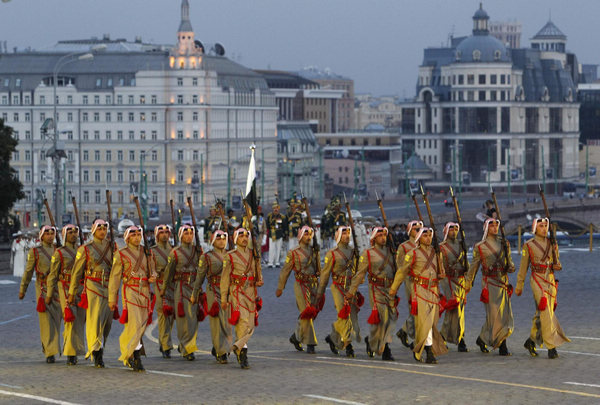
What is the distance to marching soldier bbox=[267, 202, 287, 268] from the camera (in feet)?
147

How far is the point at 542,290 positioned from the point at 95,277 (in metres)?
5.86

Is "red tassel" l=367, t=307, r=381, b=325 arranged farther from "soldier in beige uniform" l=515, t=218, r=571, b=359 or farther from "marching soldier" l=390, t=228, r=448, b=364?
"soldier in beige uniform" l=515, t=218, r=571, b=359

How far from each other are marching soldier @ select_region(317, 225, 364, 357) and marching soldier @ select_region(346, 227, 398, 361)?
47 centimetres

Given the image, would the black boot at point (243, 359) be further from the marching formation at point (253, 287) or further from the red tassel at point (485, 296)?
the red tassel at point (485, 296)

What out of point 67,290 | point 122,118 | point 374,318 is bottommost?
point 374,318

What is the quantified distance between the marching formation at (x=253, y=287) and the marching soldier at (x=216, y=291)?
1 centimetres

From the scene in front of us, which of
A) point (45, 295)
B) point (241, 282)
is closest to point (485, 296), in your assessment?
point (241, 282)

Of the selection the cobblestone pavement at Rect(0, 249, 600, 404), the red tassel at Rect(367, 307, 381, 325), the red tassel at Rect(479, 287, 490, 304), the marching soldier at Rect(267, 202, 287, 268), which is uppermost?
the marching soldier at Rect(267, 202, 287, 268)

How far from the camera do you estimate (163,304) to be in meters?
24.5

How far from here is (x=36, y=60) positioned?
16300 centimetres

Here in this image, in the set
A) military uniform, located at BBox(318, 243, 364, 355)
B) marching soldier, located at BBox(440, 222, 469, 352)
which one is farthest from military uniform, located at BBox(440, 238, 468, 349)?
military uniform, located at BBox(318, 243, 364, 355)

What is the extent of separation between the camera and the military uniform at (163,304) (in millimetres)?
24337

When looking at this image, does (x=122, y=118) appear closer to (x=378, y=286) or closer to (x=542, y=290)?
(x=378, y=286)

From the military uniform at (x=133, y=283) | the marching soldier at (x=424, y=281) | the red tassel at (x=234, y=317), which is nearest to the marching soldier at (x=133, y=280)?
the military uniform at (x=133, y=283)
